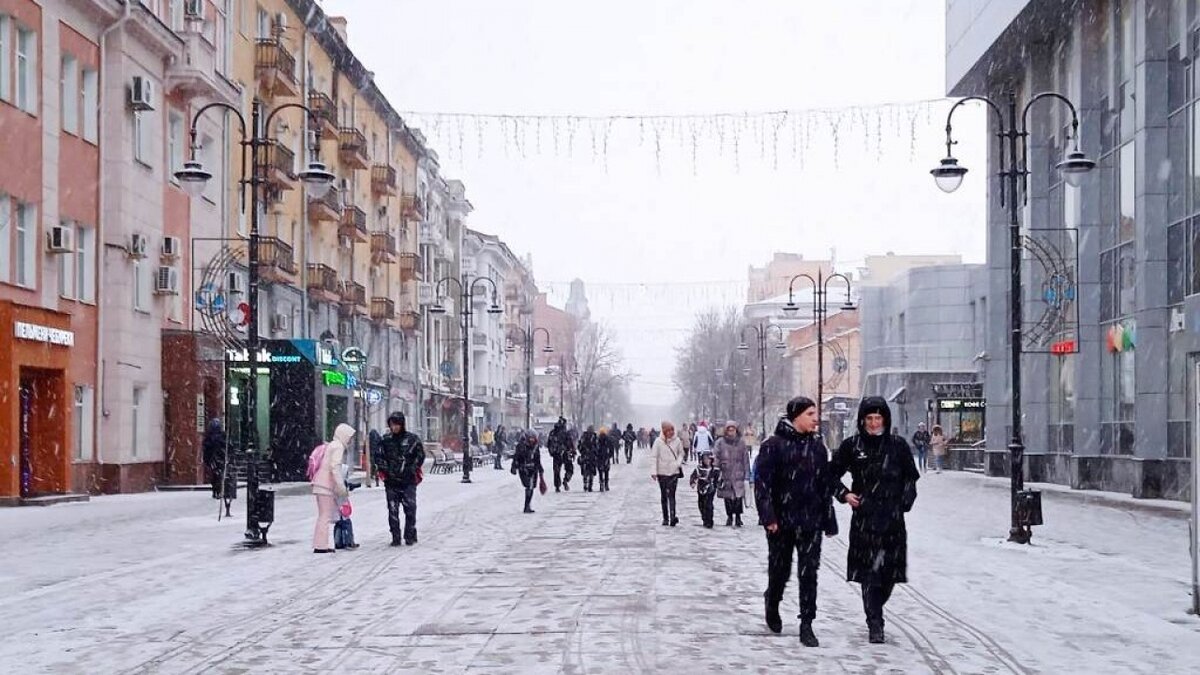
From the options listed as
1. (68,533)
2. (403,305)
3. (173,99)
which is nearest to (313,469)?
(68,533)

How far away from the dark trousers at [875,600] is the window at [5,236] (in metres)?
21.4

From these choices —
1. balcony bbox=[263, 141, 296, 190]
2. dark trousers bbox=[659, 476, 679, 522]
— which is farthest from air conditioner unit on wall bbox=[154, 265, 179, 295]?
dark trousers bbox=[659, 476, 679, 522]

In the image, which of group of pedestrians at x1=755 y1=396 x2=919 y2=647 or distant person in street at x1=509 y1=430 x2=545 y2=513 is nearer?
group of pedestrians at x1=755 y1=396 x2=919 y2=647

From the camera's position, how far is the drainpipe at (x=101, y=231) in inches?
1240

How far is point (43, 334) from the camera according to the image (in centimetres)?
2816

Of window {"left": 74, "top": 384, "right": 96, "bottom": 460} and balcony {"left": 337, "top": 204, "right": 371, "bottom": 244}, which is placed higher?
balcony {"left": 337, "top": 204, "right": 371, "bottom": 244}

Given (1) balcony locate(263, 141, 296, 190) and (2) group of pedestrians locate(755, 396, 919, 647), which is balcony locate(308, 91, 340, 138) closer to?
(1) balcony locate(263, 141, 296, 190)

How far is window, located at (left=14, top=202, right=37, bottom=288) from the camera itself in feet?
92.4

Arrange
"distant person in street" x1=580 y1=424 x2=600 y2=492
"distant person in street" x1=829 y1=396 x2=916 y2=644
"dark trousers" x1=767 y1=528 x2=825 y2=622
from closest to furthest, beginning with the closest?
"distant person in street" x1=829 y1=396 x2=916 y2=644 → "dark trousers" x1=767 y1=528 x2=825 y2=622 → "distant person in street" x1=580 y1=424 x2=600 y2=492

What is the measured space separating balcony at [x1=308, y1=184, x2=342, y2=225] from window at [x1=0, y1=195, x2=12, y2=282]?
21.2 metres

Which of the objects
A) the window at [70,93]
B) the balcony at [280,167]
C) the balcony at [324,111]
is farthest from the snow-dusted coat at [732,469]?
the balcony at [324,111]

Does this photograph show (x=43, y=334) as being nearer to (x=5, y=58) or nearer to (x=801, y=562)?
(x=5, y=58)

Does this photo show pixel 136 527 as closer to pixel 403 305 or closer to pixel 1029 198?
pixel 1029 198

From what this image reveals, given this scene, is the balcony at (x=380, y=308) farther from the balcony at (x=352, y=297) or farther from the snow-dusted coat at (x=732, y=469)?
the snow-dusted coat at (x=732, y=469)
